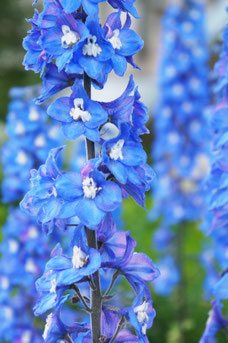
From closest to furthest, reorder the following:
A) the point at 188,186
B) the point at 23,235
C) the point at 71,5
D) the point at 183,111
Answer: the point at 71,5, the point at 23,235, the point at 183,111, the point at 188,186

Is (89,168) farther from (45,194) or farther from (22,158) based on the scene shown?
(22,158)

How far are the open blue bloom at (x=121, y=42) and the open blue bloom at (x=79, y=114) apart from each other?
0.37 feet

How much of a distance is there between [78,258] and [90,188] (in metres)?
0.19

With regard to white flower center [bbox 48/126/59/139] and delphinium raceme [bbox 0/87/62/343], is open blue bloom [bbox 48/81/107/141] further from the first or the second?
white flower center [bbox 48/126/59/139]

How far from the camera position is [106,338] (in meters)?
1.62

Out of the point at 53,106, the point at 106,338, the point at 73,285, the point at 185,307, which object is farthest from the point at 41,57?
the point at 185,307

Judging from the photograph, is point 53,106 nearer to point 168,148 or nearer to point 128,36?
point 128,36

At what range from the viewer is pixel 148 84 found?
15078 mm

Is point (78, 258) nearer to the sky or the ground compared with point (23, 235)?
nearer to the sky

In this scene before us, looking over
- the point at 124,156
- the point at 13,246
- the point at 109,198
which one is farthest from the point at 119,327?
the point at 13,246

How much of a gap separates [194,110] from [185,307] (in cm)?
178

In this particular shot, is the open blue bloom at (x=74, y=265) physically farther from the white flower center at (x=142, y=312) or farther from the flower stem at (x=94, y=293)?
the white flower center at (x=142, y=312)

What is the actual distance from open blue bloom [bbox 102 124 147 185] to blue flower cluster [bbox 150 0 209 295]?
143 inches

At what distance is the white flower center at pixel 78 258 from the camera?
1.50 m
